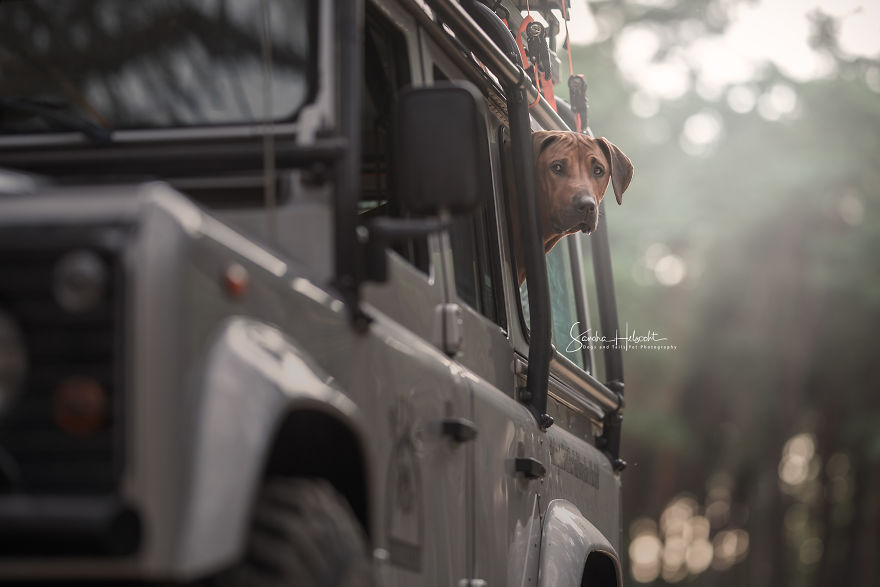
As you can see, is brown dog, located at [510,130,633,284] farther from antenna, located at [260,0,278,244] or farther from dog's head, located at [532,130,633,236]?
antenna, located at [260,0,278,244]

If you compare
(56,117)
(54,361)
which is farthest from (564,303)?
(54,361)

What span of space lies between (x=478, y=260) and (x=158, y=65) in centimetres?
160

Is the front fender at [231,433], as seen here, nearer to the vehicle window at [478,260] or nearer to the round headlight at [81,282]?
the round headlight at [81,282]

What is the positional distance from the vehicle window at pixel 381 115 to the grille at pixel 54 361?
1.62 m

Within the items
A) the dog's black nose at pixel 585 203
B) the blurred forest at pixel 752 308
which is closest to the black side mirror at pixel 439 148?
the dog's black nose at pixel 585 203

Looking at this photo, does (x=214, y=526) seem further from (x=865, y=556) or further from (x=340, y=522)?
(x=865, y=556)

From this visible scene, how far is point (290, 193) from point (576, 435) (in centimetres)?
309

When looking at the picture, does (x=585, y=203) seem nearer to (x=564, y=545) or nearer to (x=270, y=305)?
(x=564, y=545)

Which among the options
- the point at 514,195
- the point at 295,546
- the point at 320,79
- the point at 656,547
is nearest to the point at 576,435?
the point at 514,195

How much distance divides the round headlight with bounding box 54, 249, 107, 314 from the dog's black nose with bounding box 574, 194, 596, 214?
15.1ft

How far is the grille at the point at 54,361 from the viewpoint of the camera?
8.69 feet

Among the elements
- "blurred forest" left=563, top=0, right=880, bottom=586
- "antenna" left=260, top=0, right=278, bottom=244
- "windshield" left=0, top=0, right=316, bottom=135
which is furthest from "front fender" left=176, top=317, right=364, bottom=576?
"blurred forest" left=563, top=0, right=880, bottom=586

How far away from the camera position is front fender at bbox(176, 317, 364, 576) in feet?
8.65

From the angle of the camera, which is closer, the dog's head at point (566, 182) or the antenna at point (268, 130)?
the antenna at point (268, 130)
